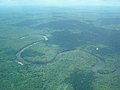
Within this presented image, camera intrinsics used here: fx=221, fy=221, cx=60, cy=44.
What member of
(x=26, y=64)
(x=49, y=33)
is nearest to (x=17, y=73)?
(x=26, y=64)

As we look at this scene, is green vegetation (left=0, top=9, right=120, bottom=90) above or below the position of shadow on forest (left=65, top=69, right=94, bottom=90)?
below

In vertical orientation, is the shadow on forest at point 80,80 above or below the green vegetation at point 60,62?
above

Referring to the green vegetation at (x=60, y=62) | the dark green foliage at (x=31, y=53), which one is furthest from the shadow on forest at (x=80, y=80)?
the dark green foliage at (x=31, y=53)

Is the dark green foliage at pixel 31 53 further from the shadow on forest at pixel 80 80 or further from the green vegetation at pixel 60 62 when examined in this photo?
the shadow on forest at pixel 80 80

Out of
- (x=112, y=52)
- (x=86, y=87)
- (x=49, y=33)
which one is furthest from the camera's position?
(x=49, y=33)

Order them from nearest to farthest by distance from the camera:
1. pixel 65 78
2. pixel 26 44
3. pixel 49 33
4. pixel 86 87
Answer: pixel 86 87
pixel 65 78
pixel 26 44
pixel 49 33

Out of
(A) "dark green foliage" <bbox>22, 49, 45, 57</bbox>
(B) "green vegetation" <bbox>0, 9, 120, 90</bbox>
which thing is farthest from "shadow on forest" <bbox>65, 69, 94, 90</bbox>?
(A) "dark green foliage" <bbox>22, 49, 45, 57</bbox>

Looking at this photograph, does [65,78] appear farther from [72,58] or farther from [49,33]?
[49,33]

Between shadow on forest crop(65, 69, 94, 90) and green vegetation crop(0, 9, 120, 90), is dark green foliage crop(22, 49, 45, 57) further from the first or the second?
shadow on forest crop(65, 69, 94, 90)
